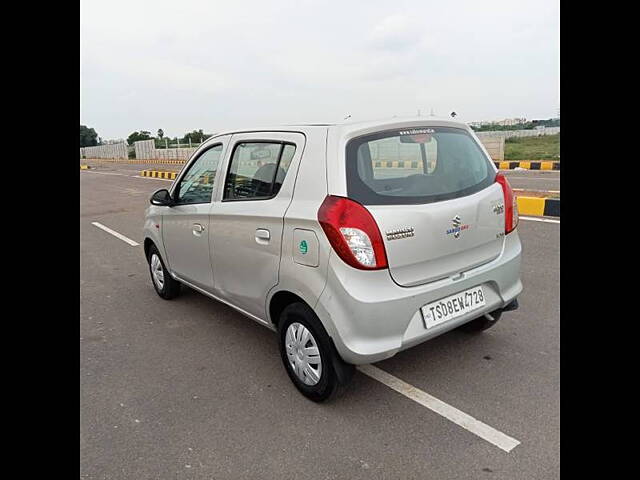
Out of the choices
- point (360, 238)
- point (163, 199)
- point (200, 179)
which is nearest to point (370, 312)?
point (360, 238)

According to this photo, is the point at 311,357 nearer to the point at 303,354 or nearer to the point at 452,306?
the point at 303,354

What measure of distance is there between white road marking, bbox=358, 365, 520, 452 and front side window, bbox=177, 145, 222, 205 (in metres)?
1.81

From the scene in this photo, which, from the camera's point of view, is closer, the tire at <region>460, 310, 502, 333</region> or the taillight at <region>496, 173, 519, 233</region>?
the taillight at <region>496, 173, 519, 233</region>

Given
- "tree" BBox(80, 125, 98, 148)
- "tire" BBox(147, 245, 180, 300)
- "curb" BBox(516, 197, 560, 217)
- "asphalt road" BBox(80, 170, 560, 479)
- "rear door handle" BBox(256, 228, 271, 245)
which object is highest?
"tree" BBox(80, 125, 98, 148)

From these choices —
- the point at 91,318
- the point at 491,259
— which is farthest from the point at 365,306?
the point at 91,318

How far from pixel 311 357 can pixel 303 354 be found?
0.07 m

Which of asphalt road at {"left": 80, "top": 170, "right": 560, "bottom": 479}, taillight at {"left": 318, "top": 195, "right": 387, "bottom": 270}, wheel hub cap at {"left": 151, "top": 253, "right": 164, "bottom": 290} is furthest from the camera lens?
wheel hub cap at {"left": 151, "top": 253, "right": 164, "bottom": 290}

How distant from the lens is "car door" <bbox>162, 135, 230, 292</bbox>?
12.3 feet

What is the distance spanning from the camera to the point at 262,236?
3.07 meters

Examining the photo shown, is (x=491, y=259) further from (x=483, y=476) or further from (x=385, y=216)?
(x=483, y=476)

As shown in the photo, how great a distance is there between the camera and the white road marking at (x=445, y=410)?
2.47 meters

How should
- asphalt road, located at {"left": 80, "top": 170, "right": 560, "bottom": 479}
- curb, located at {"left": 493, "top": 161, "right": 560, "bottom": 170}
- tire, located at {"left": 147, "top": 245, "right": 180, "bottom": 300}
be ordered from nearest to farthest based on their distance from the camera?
asphalt road, located at {"left": 80, "top": 170, "right": 560, "bottom": 479}
tire, located at {"left": 147, "top": 245, "right": 180, "bottom": 300}
curb, located at {"left": 493, "top": 161, "right": 560, "bottom": 170}

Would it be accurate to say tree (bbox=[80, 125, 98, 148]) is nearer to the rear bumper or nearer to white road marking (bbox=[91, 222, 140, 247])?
white road marking (bbox=[91, 222, 140, 247])

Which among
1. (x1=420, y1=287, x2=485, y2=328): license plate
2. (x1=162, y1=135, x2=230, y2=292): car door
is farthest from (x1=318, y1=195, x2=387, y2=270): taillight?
(x1=162, y1=135, x2=230, y2=292): car door
